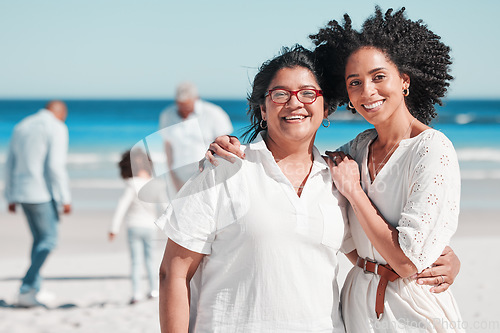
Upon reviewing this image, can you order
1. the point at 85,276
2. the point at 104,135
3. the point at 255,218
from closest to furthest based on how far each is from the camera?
the point at 255,218 → the point at 85,276 → the point at 104,135

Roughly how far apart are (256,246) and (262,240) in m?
0.03

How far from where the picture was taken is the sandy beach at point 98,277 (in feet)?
18.1

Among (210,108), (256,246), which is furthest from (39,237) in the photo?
(256,246)

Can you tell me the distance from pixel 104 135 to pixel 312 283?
30468mm

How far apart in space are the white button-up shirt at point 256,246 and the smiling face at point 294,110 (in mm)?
183

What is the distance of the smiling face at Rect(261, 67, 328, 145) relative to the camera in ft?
8.00

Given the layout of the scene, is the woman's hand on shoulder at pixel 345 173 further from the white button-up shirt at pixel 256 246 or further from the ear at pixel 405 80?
the ear at pixel 405 80

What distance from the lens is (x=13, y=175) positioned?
6.29 meters

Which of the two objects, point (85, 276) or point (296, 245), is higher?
point (296, 245)

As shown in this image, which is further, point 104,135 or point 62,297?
point 104,135

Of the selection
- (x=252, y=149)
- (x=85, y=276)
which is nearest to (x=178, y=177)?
(x=252, y=149)

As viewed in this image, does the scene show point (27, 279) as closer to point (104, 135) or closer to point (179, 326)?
point (179, 326)

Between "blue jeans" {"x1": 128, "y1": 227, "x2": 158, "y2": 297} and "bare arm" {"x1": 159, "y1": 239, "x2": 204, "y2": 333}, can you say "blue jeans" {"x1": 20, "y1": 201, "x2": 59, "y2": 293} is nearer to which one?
"blue jeans" {"x1": 128, "y1": 227, "x2": 158, "y2": 297}

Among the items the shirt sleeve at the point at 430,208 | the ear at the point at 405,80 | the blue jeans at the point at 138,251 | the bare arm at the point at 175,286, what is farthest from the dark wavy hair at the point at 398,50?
the blue jeans at the point at 138,251
